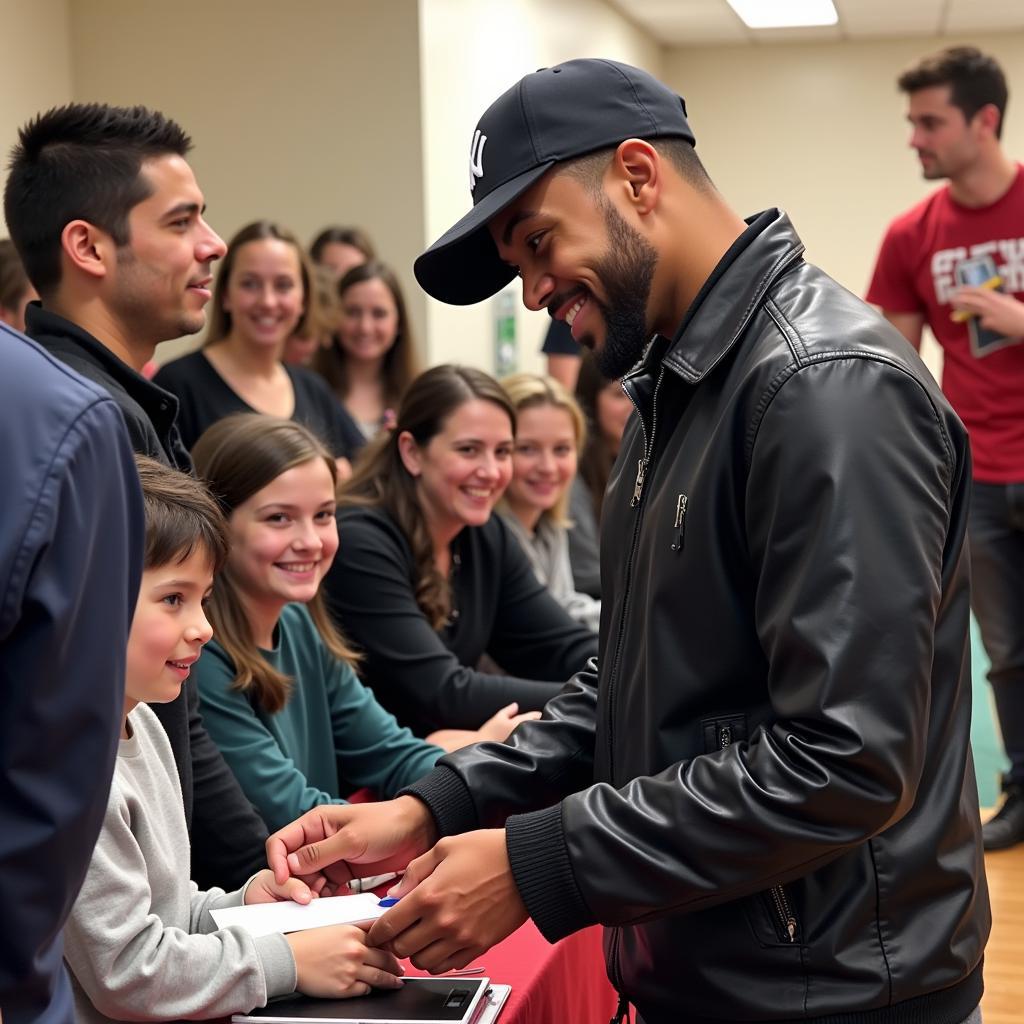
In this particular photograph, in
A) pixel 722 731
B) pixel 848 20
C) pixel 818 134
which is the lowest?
pixel 722 731

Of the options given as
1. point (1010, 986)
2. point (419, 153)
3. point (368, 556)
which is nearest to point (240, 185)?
point (419, 153)

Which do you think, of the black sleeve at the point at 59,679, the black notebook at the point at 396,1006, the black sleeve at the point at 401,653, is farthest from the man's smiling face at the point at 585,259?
the black sleeve at the point at 401,653

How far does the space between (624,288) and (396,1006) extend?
0.82 metres

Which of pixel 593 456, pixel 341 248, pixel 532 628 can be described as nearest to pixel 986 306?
pixel 593 456

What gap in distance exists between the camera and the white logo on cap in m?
1.40

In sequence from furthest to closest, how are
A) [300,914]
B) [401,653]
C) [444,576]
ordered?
[444,576] < [401,653] < [300,914]

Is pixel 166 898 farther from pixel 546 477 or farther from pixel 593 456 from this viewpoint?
pixel 593 456

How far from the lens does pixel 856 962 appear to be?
124cm

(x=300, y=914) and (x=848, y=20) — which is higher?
(x=848, y=20)

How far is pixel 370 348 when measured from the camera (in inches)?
192

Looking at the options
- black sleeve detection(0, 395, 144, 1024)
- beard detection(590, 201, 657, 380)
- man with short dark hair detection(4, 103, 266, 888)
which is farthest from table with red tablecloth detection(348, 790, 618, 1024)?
man with short dark hair detection(4, 103, 266, 888)

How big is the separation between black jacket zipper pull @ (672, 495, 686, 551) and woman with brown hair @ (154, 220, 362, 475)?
109 inches

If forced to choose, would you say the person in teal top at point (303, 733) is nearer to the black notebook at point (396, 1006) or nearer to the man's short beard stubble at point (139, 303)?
the man's short beard stubble at point (139, 303)

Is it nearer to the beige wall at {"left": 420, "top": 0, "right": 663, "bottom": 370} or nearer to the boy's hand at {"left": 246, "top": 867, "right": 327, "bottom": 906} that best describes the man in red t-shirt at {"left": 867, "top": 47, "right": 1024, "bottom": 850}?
the beige wall at {"left": 420, "top": 0, "right": 663, "bottom": 370}
